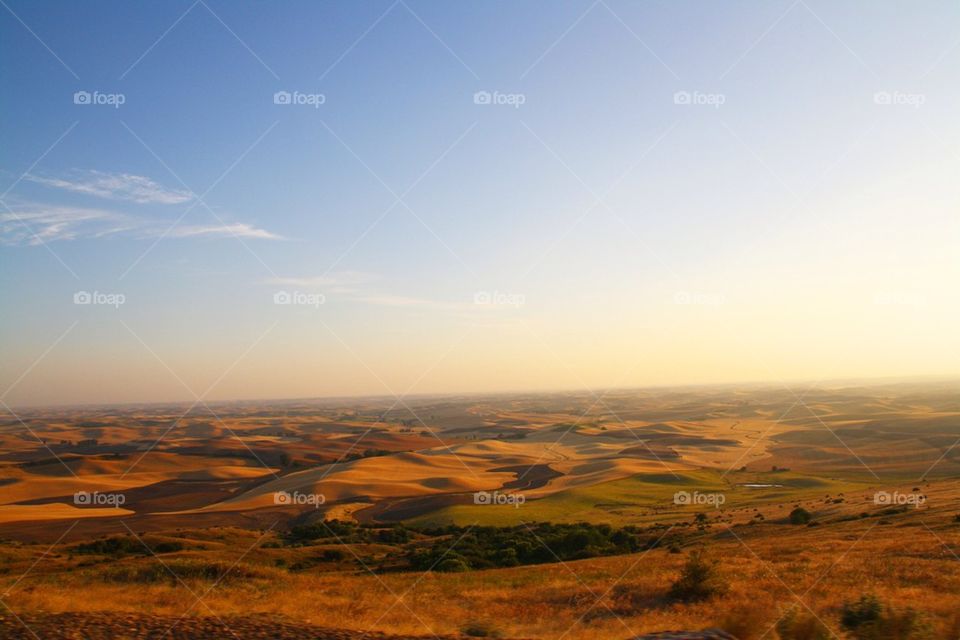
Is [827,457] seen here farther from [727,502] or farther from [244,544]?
[244,544]

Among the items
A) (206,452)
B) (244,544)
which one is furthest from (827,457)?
(206,452)

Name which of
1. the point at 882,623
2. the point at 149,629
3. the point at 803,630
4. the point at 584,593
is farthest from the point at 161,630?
the point at 882,623

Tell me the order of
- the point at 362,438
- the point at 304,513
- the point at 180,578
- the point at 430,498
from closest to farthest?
the point at 180,578 < the point at 304,513 < the point at 430,498 < the point at 362,438

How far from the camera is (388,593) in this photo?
54.0 ft

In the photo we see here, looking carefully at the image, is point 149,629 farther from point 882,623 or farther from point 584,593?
point 882,623

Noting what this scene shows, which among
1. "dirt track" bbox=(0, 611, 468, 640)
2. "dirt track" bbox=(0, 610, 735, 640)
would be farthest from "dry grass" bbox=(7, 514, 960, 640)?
"dirt track" bbox=(0, 611, 468, 640)

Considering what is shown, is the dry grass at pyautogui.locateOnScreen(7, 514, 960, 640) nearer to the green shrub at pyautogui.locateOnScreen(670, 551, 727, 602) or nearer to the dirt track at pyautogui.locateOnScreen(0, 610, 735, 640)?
the green shrub at pyautogui.locateOnScreen(670, 551, 727, 602)

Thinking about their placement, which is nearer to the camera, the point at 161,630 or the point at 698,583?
the point at 161,630

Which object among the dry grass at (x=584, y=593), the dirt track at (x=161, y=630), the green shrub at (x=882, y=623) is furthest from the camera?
the dry grass at (x=584, y=593)

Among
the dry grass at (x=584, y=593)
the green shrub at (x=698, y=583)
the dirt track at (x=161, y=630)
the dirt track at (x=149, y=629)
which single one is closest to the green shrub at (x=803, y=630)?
the dry grass at (x=584, y=593)

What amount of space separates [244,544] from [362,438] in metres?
89.4

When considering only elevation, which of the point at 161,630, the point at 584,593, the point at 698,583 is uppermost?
the point at 161,630

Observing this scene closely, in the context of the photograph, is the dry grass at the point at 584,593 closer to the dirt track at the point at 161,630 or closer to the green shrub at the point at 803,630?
the green shrub at the point at 803,630

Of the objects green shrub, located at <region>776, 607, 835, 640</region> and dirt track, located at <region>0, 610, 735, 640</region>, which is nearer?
dirt track, located at <region>0, 610, 735, 640</region>
